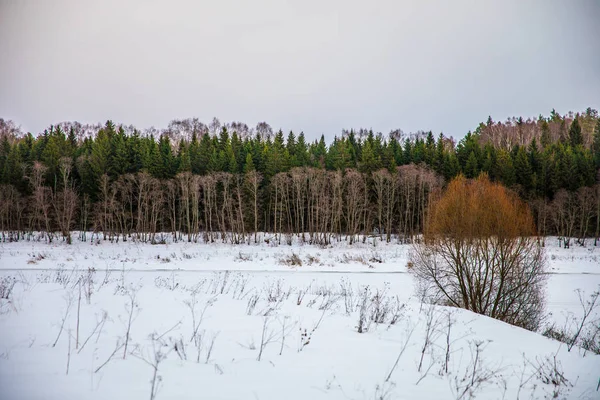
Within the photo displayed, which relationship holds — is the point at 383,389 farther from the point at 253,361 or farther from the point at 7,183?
the point at 7,183

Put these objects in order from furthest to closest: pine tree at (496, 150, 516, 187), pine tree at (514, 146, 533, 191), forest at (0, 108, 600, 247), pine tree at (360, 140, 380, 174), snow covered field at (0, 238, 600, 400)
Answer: pine tree at (514, 146, 533, 191), pine tree at (360, 140, 380, 174), pine tree at (496, 150, 516, 187), forest at (0, 108, 600, 247), snow covered field at (0, 238, 600, 400)

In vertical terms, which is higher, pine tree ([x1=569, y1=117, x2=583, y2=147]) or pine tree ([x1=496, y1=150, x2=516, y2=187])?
pine tree ([x1=569, y1=117, x2=583, y2=147])

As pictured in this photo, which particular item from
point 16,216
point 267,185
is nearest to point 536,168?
point 267,185

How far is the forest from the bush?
2931 cm

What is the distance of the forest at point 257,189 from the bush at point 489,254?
29311 millimetres

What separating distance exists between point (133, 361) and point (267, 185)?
167 feet

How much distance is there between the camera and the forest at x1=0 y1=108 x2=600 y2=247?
46.9 m

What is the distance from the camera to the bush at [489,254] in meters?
14.9

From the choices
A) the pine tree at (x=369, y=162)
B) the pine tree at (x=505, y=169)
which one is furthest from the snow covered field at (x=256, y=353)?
the pine tree at (x=505, y=169)

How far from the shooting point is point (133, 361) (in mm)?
→ 4184

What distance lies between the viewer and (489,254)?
15.4 m

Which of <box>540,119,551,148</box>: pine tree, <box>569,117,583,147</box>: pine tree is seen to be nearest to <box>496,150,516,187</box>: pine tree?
<box>540,119,551,148</box>: pine tree

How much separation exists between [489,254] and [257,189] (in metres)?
41.5

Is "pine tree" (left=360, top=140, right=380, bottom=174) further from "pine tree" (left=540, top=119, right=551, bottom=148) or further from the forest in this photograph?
"pine tree" (left=540, top=119, right=551, bottom=148)
